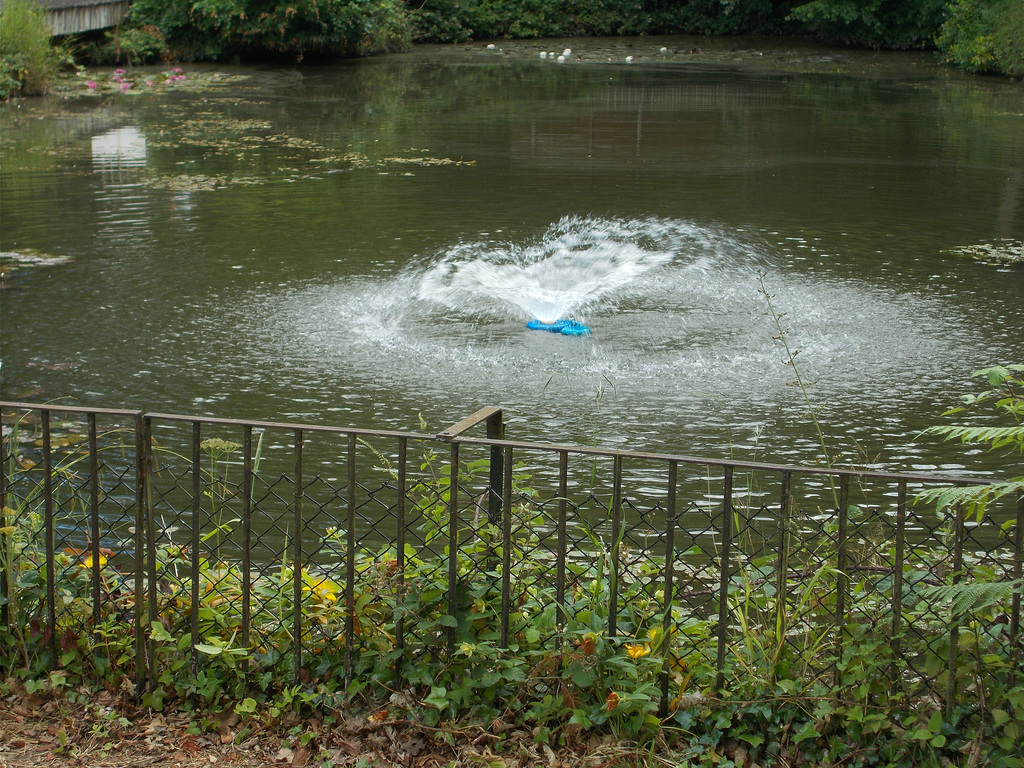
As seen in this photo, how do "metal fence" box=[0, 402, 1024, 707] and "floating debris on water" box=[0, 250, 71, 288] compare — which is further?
"floating debris on water" box=[0, 250, 71, 288]

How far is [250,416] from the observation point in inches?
254

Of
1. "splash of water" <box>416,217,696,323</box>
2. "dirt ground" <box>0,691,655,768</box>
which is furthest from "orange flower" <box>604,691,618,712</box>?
"splash of water" <box>416,217,696,323</box>

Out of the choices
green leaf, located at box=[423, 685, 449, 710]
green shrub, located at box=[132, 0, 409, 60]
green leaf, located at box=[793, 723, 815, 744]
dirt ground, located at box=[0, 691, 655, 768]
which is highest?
green shrub, located at box=[132, 0, 409, 60]

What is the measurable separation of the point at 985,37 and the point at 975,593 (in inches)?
1114

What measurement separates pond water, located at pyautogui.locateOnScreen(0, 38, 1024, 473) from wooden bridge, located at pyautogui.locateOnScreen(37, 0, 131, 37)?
20.5 ft

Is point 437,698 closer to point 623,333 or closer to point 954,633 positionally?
point 954,633

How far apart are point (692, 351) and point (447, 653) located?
15.4ft

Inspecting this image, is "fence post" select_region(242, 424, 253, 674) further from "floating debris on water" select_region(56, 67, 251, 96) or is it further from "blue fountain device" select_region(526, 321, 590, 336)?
"floating debris on water" select_region(56, 67, 251, 96)

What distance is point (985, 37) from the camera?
27094 millimetres

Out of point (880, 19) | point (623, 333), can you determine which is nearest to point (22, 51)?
point (623, 333)

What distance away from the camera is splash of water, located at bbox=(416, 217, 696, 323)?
28.5 feet

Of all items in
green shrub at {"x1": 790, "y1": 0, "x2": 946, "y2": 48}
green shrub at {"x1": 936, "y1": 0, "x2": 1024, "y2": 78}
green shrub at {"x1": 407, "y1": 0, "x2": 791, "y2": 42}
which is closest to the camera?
green shrub at {"x1": 936, "y1": 0, "x2": 1024, "y2": 78}

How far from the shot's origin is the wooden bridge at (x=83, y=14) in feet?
81.1

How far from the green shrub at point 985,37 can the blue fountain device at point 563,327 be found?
870 inches
